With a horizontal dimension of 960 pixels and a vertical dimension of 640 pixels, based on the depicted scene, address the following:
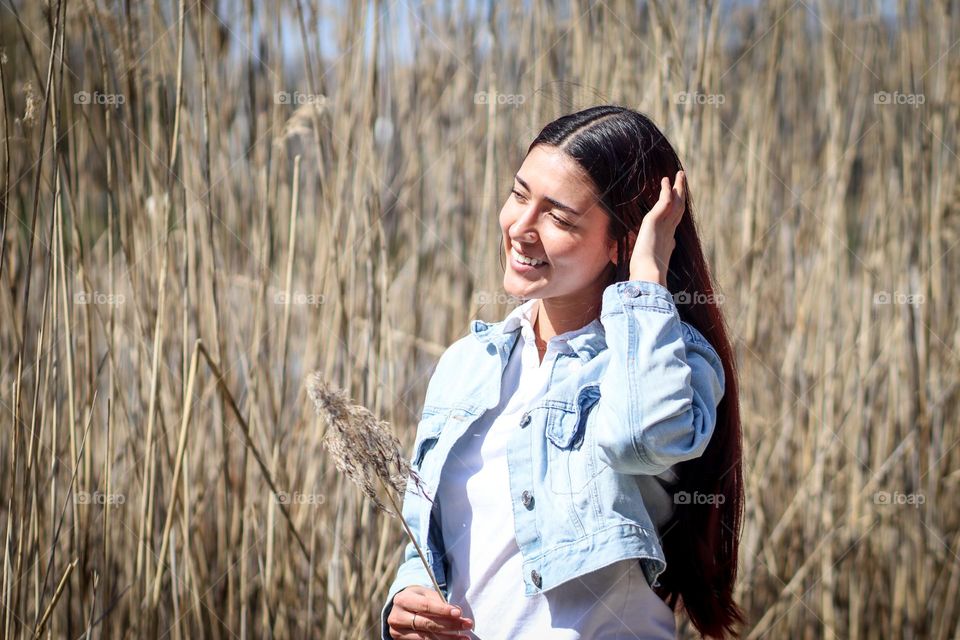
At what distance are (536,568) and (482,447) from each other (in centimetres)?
13

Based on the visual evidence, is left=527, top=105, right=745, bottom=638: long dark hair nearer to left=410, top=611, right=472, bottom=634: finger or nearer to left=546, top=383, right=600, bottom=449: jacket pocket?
left=546, top=383, right=600, bottom=449: jacket pocket

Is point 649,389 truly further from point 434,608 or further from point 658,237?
point 434,608

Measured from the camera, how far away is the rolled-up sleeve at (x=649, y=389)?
0.69m

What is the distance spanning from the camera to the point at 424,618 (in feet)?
2.50

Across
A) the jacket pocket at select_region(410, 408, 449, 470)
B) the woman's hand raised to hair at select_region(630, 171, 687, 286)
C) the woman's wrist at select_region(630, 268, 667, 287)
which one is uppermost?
the woman's hand raised to hair at select_region(630, 171, 687, 286)

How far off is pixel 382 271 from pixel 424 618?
1.94 ft

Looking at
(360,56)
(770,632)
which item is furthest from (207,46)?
(770,632)

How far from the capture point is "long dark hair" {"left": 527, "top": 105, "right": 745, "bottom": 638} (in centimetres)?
81

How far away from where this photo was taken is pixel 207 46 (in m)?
A: 1.35

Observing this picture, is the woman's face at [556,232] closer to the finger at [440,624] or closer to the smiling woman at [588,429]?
the smiling woman at [588,429]

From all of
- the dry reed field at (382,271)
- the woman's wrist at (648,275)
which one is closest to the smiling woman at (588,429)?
the woman's wrist at (648,275)

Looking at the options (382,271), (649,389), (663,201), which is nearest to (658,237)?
(663,201)

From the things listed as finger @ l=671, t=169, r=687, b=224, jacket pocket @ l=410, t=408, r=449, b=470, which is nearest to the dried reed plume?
jacket pocket @ l=410, t=408, r=449, b=470

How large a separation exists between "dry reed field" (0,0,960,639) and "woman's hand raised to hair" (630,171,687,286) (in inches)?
18.8
